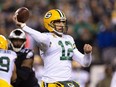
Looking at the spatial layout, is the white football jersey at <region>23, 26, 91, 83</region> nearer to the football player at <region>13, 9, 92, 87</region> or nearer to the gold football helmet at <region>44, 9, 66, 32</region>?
the football player at <region>13, 9, 92, 87</region>

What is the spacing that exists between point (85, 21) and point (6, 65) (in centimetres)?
841

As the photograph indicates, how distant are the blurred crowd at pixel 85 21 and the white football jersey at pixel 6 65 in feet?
21.6

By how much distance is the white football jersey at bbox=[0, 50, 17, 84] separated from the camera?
898 cm

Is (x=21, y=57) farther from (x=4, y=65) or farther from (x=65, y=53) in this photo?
(x=65, y=53)

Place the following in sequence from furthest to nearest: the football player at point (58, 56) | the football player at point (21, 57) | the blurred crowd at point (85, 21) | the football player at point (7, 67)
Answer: the blurred crowd at point (85, 21)
the football player at point (58, 56)
the football player at point (21, 57)
the football player at point (7, 67)

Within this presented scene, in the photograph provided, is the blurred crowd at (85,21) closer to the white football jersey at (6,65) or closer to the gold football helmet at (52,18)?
the gold football helmet at (52,18)

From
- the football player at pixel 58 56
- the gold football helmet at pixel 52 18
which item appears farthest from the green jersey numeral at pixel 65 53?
the gold football helmet at pixel 52 18

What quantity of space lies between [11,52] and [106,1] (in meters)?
8.47

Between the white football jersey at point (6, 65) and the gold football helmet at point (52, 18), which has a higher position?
the gold football helmet at point (52, 18)

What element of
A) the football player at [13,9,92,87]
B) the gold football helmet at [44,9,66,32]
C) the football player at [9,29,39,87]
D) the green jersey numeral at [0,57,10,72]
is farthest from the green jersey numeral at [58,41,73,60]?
the green jersey numeral at [0,57,10,72]

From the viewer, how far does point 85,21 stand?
56.5ft

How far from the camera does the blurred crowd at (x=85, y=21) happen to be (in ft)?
52.5

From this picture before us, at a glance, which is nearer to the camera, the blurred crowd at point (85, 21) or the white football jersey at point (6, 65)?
the white football jersey at point (6, 65)

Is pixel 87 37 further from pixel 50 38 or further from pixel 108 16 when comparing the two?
pixel 50 38
